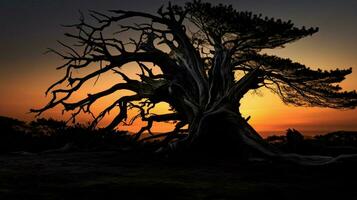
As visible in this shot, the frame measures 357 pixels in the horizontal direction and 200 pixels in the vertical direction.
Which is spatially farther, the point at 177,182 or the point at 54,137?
the point at 54,137

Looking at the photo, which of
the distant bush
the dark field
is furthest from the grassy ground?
the distant bush

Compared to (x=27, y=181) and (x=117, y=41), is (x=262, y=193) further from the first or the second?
(x=117, y=41)

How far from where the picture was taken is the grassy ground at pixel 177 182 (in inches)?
243

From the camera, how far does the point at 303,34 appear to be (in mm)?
14961

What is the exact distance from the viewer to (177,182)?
24.5 ft

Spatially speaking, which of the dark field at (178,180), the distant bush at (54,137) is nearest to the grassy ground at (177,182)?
the dark field at (178,180)

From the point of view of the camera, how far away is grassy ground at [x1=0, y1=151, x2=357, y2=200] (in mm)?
6164

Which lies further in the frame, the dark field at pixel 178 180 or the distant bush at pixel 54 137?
the distant bush at pixel 54 137

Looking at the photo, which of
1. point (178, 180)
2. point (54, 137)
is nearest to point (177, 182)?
point (178, 180)

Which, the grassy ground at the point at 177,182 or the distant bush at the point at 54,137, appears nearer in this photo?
the grassy ground at the point at 177,182

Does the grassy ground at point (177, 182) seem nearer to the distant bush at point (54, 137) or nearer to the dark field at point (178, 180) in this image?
the dark field at point (178, 180)

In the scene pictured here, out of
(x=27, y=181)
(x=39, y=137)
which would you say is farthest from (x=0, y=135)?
(x=27, y=181)

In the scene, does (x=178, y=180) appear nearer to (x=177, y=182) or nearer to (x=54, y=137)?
(x=177, y=182)

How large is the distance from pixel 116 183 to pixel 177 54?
31.2ft
